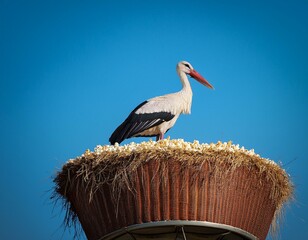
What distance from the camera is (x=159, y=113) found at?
7133 mm

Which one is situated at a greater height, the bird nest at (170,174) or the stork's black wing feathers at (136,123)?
the stork's black wing feathers at (136,123)

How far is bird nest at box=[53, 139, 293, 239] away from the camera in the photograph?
4.76m

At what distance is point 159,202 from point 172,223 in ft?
0.54

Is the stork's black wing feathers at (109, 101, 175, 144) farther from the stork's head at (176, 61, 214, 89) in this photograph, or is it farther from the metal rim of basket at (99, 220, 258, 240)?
the metal rim of basket at (99, 220, 258, 240)

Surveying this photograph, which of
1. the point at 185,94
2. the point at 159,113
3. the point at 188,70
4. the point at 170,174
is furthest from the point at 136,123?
the point at 170,174

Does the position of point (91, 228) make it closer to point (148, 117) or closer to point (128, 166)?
point (128, 166)

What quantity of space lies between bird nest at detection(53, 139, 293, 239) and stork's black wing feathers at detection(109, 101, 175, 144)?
4.88ft

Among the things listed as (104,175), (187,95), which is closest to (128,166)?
(104,175)

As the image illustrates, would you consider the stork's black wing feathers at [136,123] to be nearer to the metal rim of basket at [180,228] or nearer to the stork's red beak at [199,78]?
the stork's red beak at [199,78]

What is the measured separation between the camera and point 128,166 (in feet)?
15.6

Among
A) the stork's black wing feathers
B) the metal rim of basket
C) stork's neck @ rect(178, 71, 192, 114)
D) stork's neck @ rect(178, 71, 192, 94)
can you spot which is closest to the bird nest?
the metal rim of basket

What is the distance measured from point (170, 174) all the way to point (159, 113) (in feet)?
7.93

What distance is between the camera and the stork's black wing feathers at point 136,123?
654 centimetres

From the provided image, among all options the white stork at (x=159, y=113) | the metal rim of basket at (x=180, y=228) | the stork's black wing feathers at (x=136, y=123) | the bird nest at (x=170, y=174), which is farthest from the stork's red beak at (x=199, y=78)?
the metal rim of basket at (x=180, y=228)
